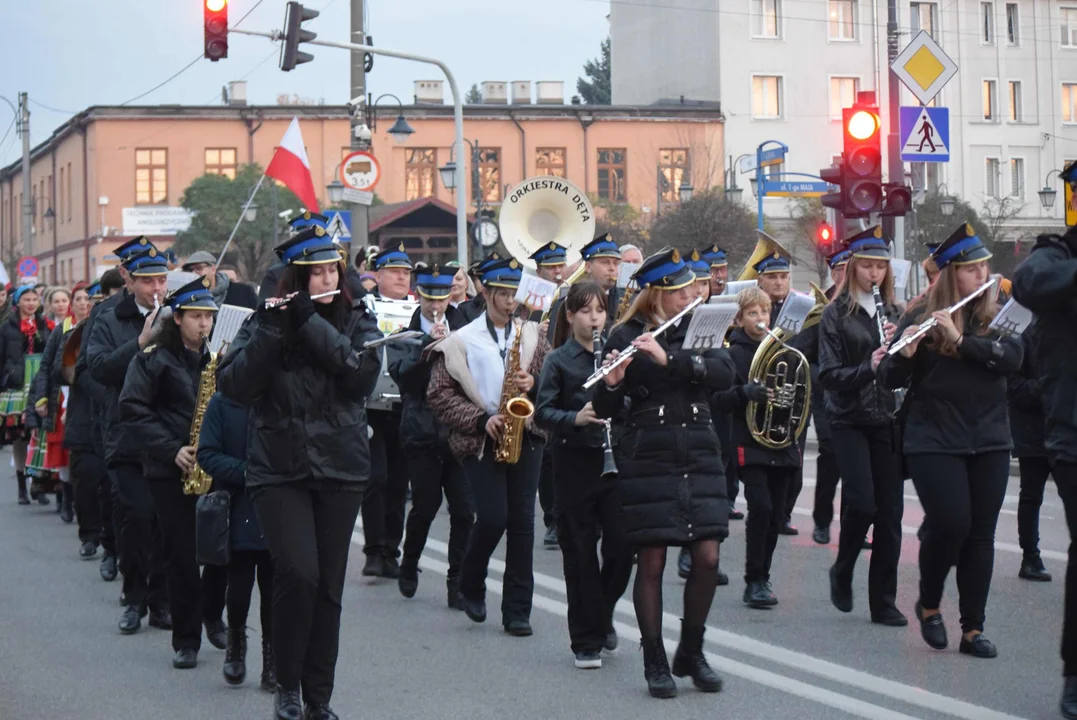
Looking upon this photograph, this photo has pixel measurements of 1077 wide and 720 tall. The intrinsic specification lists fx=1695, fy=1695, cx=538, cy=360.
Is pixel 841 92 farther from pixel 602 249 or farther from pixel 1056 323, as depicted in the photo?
pixel 1056 323

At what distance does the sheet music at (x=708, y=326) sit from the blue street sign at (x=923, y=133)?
27.7 feet

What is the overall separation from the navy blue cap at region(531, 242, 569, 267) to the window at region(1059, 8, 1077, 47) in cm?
5812

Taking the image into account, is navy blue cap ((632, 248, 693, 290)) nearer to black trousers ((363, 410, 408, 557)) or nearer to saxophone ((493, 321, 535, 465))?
saxophone ((493, 321, 535, 465))

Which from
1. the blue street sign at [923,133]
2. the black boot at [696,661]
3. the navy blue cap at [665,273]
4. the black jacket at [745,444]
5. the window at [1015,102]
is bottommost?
the black boot at [696,661]

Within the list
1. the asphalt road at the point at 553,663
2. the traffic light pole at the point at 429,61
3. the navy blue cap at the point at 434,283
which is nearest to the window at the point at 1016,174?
the traffic light pole at the point at 429,61

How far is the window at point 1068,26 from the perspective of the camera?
65500 mm

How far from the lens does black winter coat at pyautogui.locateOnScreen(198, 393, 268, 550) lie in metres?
7.45

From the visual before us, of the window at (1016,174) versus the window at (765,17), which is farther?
the window at (1016,174)

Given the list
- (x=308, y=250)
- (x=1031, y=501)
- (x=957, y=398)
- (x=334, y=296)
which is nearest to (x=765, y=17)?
(x=1031, y=501)

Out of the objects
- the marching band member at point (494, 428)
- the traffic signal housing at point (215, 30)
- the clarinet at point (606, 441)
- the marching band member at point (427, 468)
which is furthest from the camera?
the traffic signal housing at point (215, 30)

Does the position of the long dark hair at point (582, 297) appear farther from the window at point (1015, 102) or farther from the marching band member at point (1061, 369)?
the window at point (1015, 102)

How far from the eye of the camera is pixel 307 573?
6508mm

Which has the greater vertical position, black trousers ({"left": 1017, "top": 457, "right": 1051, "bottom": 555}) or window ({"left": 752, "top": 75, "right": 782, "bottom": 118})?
window ({"left": 752, "top": 75, "right": 782, "bottom": 118})

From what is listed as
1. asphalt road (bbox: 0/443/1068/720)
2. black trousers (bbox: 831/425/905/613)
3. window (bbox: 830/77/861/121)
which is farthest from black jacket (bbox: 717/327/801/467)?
window (bbox: 830/77/861/121)
